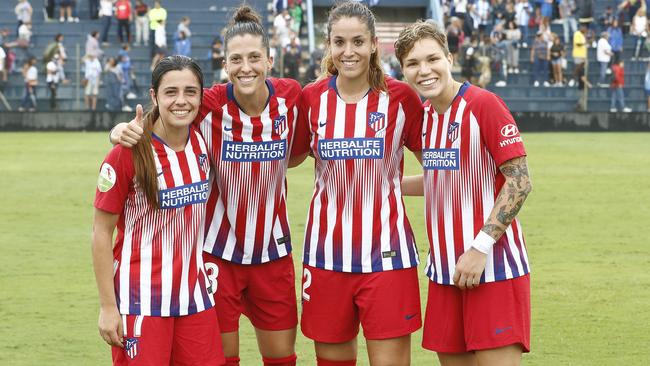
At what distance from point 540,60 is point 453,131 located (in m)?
32.1

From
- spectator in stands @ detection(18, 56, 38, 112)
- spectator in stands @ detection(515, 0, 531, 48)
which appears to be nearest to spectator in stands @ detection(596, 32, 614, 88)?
spectator in stands @ detection(515, 0, 531, 48)

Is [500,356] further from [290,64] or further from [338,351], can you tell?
[290,64]

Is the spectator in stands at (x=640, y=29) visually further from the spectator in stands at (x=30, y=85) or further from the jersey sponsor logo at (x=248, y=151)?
the jersey sponsor logo at (x=248, y=151)

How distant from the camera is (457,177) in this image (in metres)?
6.48

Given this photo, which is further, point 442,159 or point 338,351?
point 338,351

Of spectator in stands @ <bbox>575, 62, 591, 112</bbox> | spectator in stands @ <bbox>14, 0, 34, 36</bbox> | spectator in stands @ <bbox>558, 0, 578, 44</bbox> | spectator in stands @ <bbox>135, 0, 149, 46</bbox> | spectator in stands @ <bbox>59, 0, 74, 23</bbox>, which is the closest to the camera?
spectator in stands @ <bbox>575, 62, 591, 112</bbox>

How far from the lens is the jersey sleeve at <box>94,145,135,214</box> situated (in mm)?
6086

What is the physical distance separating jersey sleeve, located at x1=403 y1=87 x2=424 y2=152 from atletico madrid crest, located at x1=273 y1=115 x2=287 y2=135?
2.34ft

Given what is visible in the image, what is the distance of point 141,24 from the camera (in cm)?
3972

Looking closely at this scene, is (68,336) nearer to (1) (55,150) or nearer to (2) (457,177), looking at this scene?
(2) (457,177)

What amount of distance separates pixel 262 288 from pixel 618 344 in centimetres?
379

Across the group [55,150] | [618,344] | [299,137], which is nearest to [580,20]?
[55,150]

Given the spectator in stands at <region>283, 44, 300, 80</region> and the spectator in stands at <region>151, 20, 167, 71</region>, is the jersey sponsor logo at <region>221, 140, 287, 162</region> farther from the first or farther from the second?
the spectator in stands at <region>151, 20, 167, 71</region>

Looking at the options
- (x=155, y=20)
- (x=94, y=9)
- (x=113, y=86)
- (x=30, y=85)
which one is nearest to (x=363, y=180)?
(x=113, y=86)
